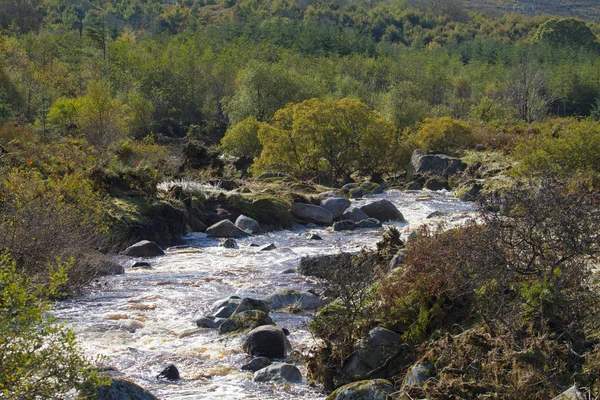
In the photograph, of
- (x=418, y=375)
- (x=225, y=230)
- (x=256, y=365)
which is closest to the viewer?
(x=418, y=375)

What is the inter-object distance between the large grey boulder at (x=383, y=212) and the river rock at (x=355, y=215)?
0.84ft

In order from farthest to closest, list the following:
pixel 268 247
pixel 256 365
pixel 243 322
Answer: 1. pixel 268 247
2. pixel 243 322
3. pixel 256 365

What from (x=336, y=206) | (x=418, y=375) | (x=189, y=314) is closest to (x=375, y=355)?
(x=418, y=375)

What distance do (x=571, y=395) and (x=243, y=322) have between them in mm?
5364

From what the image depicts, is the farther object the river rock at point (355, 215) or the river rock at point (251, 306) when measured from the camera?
the river rock at point (355, 215)

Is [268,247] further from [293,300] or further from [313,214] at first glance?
[293,300]

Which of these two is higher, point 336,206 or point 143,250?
point 143,250

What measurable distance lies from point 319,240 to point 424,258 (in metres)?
10.6

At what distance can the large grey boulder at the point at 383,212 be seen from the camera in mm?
22844

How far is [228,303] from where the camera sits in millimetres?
11547

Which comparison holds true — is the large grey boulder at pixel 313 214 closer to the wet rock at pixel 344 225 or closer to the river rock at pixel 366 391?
the wet rock at pixel 344 225

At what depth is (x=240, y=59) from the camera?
69.9m

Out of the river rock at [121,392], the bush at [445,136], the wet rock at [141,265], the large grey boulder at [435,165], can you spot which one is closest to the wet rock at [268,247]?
the wet rock at [141,265]

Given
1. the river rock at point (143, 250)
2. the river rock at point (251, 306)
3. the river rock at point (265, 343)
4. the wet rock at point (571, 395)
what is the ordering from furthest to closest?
the river rock at point (143, 250)
the river rock at point (251, 306)
the river rock at point (265, 343)
the wet rock at point (571, 395)
